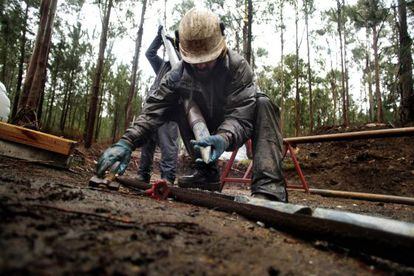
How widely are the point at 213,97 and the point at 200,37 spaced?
1.79 ft

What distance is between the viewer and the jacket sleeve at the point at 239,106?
2.26 meters

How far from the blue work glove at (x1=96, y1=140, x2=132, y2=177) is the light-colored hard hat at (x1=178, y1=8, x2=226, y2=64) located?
0.88 meters

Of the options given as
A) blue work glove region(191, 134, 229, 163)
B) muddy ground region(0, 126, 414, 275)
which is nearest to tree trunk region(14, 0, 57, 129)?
blue work glove region(191, 134, 229, 163)

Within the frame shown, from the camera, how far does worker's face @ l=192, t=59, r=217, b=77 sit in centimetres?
247

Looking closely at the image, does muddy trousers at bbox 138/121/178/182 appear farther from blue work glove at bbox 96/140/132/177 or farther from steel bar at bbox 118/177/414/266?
A: steel bar at bbox 118/177/414/266

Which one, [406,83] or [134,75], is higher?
[134,75]

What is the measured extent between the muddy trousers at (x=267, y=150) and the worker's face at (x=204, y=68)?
474mm

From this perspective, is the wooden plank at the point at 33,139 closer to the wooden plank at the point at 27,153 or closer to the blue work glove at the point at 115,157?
the wooden plank at the point at 27,153

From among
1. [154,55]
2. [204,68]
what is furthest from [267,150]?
[154,55]

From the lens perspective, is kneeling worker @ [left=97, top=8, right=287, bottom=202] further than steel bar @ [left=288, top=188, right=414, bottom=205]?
No

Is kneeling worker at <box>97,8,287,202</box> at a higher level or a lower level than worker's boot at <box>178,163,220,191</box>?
higher

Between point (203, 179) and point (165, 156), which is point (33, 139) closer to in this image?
point (165, 156)

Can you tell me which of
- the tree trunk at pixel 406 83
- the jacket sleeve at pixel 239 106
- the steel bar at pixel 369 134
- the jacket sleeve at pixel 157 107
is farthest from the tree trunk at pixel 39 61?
the tree trunk at pixel 406 83

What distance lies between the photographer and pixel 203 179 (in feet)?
9.74
